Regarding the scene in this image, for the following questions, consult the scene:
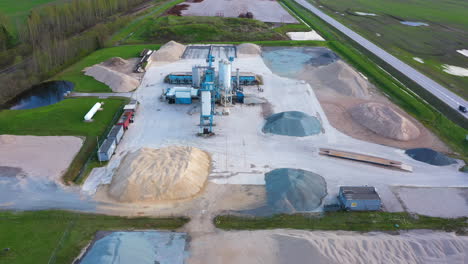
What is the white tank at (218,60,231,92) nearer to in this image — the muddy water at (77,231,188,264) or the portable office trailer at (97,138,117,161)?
the portable office trailer at (97,138,117,161)

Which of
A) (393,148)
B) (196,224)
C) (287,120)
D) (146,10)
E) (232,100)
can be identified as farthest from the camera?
(146,10)

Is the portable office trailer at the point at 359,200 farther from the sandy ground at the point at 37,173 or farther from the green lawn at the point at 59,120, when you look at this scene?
the green lawn at the point at 59,120

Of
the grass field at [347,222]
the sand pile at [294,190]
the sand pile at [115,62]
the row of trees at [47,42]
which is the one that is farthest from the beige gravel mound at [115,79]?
the grass field at [347,222]

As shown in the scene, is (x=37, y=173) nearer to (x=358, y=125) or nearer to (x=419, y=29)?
(x=358, y=125)

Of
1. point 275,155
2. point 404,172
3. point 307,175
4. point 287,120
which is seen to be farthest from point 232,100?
point 404,172

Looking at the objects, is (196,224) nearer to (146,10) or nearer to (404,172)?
(404,172)

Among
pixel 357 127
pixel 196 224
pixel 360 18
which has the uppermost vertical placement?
pixel 360 18
